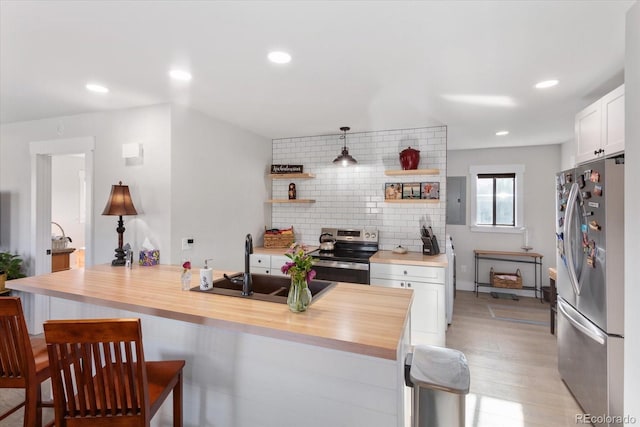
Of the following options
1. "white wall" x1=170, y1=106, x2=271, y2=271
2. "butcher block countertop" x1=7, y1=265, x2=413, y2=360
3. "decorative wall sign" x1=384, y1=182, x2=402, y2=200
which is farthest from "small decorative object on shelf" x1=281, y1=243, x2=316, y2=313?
"decorative wall sign" x1=384, y1=182, x2=402, y2=200

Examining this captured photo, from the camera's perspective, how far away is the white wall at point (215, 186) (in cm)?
285

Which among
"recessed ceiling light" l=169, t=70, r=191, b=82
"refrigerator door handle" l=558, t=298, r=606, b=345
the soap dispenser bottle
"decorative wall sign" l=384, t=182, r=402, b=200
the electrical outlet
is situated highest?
"recessed ceiling light" l=169, t=70, r=191, b=82

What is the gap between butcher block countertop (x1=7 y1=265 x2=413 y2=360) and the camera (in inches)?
49.4

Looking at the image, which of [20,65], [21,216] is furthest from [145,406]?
[21,216]

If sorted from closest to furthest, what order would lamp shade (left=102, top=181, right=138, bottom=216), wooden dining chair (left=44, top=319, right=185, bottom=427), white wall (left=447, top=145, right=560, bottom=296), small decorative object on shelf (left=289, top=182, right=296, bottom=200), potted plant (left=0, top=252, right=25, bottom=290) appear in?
1. wooden dining chair (left=44, top=319, right=185, bottom=427)
2. lamp shade (left=102, top=181, right=138, bottom=216)
3. potted plant (left=0, top=252, right=25, bottom=290)
4. small decorative object on shelf (left=289, top=182, right=296, bottom=200)
5. white wall (left=447, top=145, right=560, bottom=296)

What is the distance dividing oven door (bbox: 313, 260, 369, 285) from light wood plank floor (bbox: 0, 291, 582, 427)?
3.74 ft

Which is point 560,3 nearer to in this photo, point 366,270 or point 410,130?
point 410,130

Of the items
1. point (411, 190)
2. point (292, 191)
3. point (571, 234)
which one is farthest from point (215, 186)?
point (571, 234)

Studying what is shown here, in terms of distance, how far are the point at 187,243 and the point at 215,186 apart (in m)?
0.69

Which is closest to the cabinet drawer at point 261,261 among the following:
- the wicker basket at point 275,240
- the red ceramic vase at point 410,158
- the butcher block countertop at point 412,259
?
the wicker basket at point 275,240

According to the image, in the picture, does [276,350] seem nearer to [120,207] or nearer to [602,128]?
[120,207]

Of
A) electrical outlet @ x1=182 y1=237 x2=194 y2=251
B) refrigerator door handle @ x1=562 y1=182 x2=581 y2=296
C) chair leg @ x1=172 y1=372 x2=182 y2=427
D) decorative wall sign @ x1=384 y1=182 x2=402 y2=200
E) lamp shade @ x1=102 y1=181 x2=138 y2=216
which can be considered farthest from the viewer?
decorative wall sign @ x1=384 y1=182 x2=402 y2=200

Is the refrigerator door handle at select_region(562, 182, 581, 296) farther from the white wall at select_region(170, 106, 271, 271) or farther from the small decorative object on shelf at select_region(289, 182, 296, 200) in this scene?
the white wall at select_region(170, 106, 271, 271)

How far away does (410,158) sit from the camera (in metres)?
3.55
